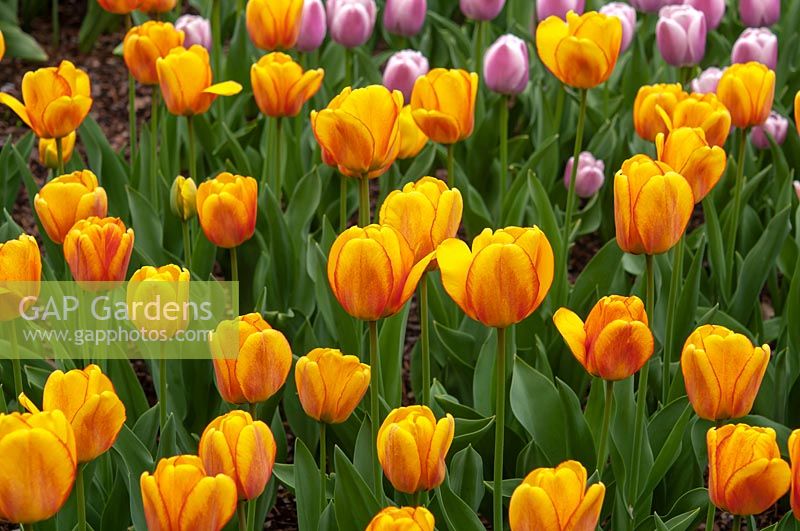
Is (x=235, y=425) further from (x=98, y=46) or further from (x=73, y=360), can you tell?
(x=98, y=46)

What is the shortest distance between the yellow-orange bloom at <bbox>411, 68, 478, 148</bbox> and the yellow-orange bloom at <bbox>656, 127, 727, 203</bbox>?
477 millimetres

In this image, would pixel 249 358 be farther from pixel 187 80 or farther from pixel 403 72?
pixel 403 72

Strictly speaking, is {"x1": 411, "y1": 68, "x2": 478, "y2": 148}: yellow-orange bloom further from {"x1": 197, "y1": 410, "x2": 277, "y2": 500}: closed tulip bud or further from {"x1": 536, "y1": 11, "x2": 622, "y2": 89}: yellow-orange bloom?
{"x1": 197, "y1": 410, "x2": 277, "y2": 500}: closed tulip bud

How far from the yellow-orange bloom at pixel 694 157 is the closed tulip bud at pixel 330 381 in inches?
28.0

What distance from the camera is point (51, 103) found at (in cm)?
232

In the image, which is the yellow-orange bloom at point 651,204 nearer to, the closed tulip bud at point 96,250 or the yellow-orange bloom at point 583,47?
the yellow-orange bloom at point 583,47

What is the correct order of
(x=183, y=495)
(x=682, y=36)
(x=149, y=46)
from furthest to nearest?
(x=682, y=36) < (x=149, y=46) < (x=183, y=495)

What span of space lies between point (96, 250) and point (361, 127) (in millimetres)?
476

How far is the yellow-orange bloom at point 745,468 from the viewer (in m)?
1.50

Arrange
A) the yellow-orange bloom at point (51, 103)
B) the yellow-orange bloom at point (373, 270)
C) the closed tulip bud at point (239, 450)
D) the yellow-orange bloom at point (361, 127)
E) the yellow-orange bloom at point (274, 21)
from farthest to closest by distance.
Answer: the yellow-orange bloom at point (274, 21), the yellow-orange bloom at point (51, 103), the yellow-orange bloom at point (361, 127), the yellow-orange bloom at point (373, 270), the closed tulip bud at point (239, 450)

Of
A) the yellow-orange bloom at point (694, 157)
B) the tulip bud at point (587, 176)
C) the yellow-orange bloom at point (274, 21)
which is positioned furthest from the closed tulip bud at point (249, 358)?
the tulip bud at point (587, 176)

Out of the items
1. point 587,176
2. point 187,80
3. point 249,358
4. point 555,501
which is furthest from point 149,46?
point 555,501

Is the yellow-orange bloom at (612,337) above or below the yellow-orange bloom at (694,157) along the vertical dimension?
below

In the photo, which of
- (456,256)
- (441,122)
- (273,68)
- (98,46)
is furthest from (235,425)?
(98,46)
